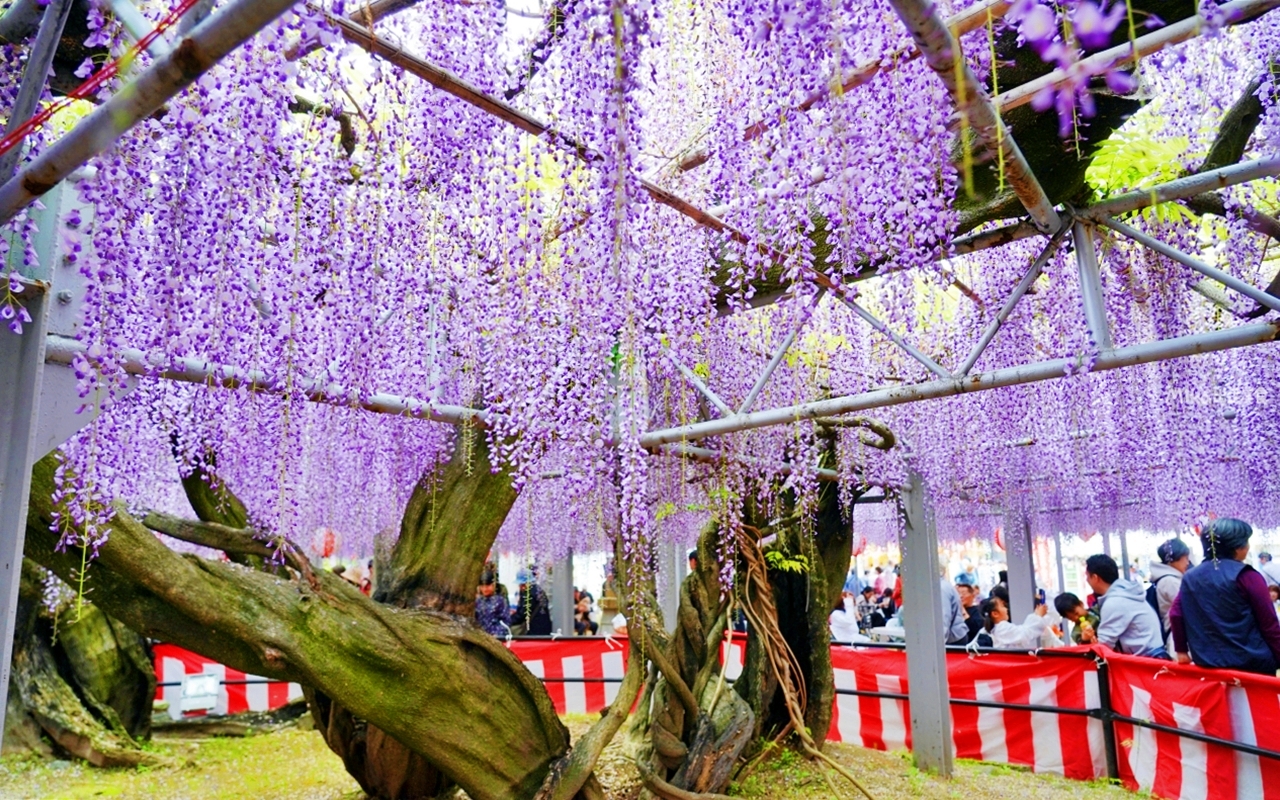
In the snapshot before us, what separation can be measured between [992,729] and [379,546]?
3.84 metres

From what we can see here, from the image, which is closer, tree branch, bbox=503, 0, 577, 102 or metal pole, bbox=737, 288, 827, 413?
tree branch, bbox=503, 0, 577, 102

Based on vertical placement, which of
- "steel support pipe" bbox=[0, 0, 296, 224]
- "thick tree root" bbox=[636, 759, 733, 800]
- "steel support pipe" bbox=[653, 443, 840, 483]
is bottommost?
"thick tree root" bbox=[636, 759, 733, 800]

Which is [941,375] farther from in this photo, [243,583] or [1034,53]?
[243,583]

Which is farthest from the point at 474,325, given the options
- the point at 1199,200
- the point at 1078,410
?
the point at 1078,410

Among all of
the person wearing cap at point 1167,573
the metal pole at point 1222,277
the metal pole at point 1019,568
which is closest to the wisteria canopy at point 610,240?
the metal pole at point 1222,277

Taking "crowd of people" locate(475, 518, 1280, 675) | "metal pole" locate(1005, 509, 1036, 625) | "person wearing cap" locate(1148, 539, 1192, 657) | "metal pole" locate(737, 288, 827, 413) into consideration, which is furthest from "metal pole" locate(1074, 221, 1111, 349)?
"metal pole" locate(1005, 509, 1036, 625)

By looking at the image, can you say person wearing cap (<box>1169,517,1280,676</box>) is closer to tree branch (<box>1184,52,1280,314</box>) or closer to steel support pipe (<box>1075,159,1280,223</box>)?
tree branch (<box>1184,52,1280,314</box>)

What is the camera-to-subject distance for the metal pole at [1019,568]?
980 centimetres

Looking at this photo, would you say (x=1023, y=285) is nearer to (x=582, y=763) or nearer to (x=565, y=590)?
(x=582, y=763)

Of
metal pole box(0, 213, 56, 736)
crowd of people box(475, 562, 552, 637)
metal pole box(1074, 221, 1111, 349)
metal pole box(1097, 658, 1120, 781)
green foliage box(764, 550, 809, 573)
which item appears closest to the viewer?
metal pole box(0, 213, 56, 736)

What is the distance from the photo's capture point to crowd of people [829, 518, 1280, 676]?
3.93 metres

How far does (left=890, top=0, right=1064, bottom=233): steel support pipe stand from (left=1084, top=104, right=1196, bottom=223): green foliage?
0.33 metres

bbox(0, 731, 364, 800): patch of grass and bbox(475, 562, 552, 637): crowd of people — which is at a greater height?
bbox(475, 562, 552, 637): crowd of people

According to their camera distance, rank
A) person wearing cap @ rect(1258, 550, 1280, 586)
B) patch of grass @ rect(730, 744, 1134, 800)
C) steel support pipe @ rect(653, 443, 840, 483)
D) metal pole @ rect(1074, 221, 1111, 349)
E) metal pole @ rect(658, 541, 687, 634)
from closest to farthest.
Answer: metal pole @ rect(1074, 221, 1111, 349), patch of grass @ rect(730, 744, 1134, 800), steel support pipe @ rect(653, 443, 840, 483), person wearing cap @ rect(1258, 550, 1280, 586), metal pole @ rect(658, 541, 687, 634)
